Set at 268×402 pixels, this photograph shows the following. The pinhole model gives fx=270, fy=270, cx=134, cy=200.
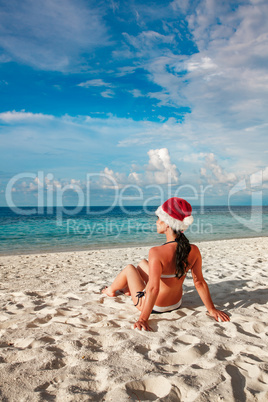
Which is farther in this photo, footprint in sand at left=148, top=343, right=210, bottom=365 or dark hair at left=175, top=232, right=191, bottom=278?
dark hair at left=175, top=232, right=191, bottom=278

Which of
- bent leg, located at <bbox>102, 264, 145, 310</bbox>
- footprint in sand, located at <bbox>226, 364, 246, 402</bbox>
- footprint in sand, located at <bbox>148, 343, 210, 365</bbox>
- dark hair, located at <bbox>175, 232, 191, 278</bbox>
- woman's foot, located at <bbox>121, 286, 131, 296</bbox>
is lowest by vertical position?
→ woman's foot, located at <bbox>121, 286, 131, 296</bbox>

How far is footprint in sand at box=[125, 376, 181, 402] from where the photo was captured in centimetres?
195

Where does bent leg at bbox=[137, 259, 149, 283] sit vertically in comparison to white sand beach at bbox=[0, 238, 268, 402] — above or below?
above

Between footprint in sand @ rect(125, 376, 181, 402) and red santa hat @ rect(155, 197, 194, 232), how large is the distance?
1.50 meters

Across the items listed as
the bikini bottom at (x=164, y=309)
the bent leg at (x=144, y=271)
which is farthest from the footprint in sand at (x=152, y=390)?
the bent leg at (x=144, y=271)

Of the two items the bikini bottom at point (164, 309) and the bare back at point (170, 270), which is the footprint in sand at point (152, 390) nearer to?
the bare back at point (170, 270)

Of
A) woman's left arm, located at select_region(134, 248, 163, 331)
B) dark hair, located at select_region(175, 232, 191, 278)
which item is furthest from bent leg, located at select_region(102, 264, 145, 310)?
dark hair, located at select_region(175, 232, 191, 278)

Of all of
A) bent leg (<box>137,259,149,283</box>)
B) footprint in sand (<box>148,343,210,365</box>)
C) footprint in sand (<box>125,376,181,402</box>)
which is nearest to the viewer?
footprint in sand (<box>125,376,181,402</box>)

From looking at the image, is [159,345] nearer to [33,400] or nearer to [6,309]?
[33,400]

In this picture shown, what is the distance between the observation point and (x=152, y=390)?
2.04m

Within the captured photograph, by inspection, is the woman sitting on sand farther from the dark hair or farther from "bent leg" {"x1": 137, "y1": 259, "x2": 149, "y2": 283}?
"bent leg" {"x1": 137, "y1": 259, "x2": 149, "y2": 283}

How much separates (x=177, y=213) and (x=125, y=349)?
1491 millimetres

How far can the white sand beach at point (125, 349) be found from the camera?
2021 millimetres

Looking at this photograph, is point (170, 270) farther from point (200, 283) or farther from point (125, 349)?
point (125, 349)
